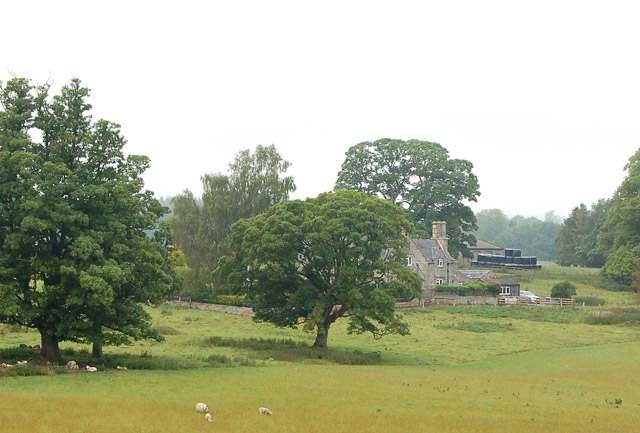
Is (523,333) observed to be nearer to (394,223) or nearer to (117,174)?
(394,223)

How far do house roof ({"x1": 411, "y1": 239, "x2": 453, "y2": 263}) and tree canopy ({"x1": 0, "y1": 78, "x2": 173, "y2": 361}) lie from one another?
6364 cm

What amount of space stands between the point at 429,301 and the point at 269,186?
2707 cm

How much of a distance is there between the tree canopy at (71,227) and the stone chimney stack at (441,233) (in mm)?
68991

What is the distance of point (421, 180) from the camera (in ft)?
381

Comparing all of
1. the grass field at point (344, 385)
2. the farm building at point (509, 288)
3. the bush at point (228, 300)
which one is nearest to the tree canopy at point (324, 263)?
the grass field at point (344, 385)

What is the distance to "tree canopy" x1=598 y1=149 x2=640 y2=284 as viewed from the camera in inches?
3844

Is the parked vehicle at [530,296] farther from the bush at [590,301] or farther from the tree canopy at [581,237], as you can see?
the tree canopy at [581,237]

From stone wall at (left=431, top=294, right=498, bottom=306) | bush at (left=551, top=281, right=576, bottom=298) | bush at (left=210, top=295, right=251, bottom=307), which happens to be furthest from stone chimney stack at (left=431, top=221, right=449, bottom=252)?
bush at (left=210, top=295, right=251, bottom=307)

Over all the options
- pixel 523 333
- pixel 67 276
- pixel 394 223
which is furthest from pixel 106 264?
pixel 523 333

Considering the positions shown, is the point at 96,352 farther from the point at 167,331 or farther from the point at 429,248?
the point at 429,248

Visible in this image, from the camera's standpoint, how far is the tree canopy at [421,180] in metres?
112

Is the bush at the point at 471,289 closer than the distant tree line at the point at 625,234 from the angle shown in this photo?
Yes

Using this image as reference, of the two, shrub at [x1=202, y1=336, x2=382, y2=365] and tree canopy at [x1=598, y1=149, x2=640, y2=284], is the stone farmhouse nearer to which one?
tree canopy at [x1=598, y1=149, x2=640, y2=284]

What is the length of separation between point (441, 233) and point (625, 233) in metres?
28.5
